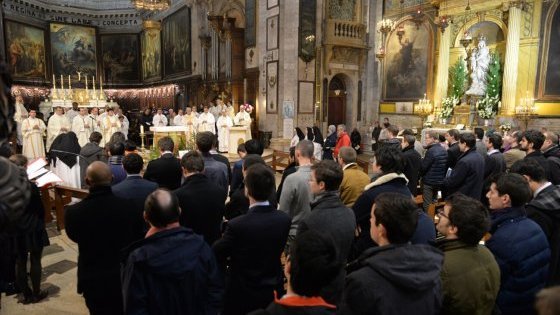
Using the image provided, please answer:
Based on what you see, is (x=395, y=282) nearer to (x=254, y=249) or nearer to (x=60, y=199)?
(x=254, y=249)

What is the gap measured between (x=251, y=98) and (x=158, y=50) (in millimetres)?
11221

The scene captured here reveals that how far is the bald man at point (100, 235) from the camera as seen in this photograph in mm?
2906

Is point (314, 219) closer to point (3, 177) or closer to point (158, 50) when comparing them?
point (3, 177)

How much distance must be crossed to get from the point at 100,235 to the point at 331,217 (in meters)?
1.72

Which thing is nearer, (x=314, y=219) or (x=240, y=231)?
(x=240, y=231)

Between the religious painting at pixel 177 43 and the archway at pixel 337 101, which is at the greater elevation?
the religious painting at pixel 177 43

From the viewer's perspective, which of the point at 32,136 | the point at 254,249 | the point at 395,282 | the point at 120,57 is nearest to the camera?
the point at 395,282

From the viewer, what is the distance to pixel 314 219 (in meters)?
3.01

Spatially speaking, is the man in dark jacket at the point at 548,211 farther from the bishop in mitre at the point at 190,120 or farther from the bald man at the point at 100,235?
the bishop in mitre at the point at 190,120

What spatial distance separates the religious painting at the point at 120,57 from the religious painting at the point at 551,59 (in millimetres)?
24511

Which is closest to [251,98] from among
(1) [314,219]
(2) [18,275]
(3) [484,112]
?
(3) [484,112]

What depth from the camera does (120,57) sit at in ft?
92.9

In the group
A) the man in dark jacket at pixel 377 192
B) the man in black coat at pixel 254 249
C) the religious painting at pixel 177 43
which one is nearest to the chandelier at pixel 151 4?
the religious painting at pixel 177 43

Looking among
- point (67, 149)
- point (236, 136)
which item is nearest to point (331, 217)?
point (67, 149)
